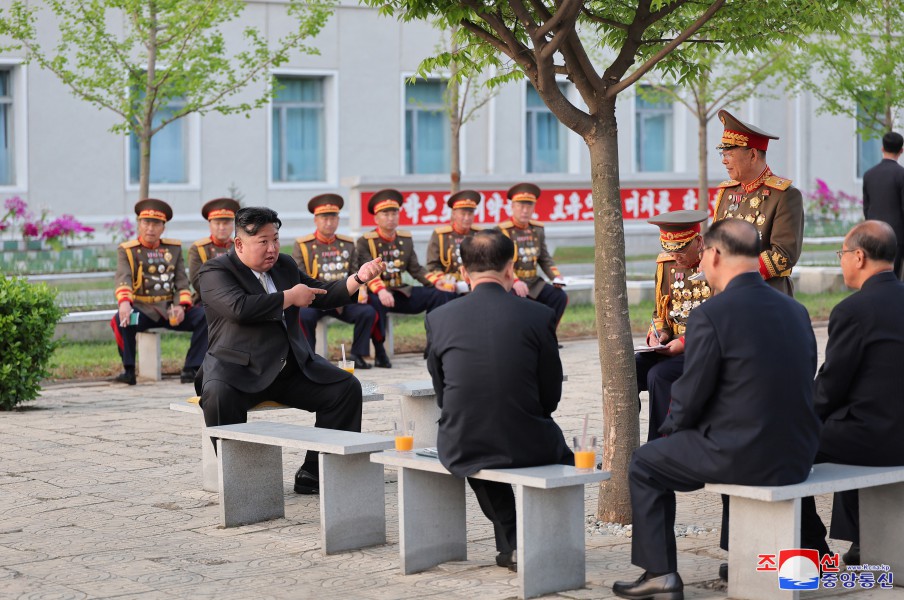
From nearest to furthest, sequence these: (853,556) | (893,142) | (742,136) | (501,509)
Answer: (853,556)
(501,509)
(742,136)
(893,142)

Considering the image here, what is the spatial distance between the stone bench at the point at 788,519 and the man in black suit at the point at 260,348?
281 cm

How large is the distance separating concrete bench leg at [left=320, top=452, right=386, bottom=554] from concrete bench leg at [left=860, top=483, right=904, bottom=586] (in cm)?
222

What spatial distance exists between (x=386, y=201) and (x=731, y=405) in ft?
32.8

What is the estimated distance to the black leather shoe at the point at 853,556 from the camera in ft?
20.4

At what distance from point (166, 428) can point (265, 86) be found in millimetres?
15310

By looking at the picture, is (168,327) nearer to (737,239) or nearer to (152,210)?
(152,210)

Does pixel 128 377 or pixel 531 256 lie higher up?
pixel 531 256

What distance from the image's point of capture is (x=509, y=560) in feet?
20.5

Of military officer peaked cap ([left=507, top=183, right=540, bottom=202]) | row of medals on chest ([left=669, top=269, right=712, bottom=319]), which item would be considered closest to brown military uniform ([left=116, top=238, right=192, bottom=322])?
military officer peaked cap ([left=507, top=183, right=540, bottom=202])

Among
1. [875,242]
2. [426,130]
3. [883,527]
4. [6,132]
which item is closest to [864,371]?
[875,242]

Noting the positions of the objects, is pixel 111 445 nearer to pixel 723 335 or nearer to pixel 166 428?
pixel 166 428

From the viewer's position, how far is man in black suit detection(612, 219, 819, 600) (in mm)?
5457

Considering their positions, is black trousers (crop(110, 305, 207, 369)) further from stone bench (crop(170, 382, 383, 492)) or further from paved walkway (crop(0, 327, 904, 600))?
stone bench (crop(170, 382, 383, 492))

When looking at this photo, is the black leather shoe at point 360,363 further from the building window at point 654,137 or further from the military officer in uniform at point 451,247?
the building window at point 654,137
